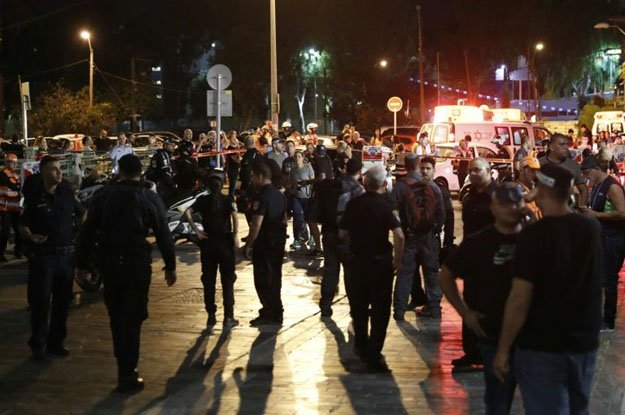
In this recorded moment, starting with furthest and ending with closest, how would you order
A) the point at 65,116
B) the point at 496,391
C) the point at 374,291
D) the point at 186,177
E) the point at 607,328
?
1. the point at 65,116
2. the point at 186,177
3. the point at 607,328
4. the point at 374,291
5. the point at 496,391

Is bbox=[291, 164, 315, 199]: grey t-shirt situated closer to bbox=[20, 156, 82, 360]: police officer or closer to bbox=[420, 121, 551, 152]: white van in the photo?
bbox=[20, 156, 82, 360]: police officer

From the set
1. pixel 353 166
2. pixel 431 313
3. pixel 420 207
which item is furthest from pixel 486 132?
pixel 420 207

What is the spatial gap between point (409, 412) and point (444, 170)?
62.5 feet

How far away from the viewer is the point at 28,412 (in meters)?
7.10

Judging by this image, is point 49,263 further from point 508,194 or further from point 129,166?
point 508,194

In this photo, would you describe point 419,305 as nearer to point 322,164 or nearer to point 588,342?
point 322,164

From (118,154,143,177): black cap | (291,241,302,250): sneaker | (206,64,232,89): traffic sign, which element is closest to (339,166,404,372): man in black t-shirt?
(118,154,143,177): black cap

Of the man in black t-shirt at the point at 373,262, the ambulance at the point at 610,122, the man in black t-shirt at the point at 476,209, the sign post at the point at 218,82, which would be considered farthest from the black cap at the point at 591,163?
the ambulance at the point at 610,122

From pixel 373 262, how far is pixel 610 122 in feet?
115

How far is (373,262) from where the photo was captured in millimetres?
8148

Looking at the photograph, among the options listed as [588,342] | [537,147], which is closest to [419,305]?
[588,342]

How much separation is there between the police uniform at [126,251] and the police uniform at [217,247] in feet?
7.83

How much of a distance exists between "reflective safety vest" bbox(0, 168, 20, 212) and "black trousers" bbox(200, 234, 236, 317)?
5.82 metres

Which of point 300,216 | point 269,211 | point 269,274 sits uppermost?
point 269,211
